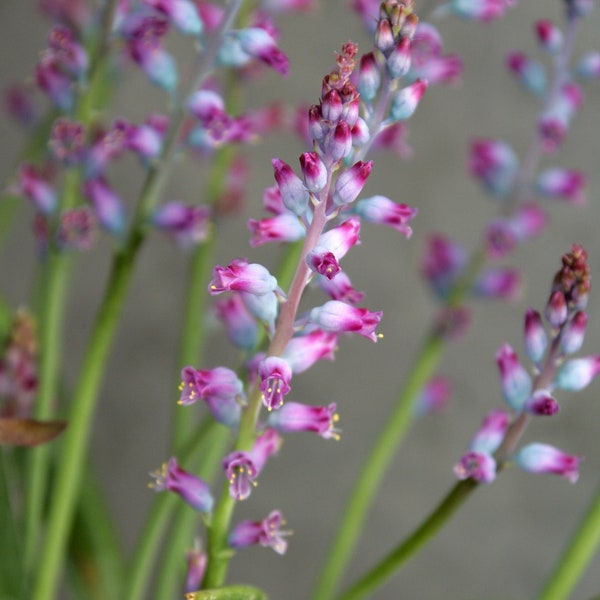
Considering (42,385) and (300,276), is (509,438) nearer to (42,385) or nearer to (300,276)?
(300,276)

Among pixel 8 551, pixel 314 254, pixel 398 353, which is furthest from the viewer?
pixel 398 353

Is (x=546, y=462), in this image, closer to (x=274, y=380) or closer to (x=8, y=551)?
(x=274, y=380)

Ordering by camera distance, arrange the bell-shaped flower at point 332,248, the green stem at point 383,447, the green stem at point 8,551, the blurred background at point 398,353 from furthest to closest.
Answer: the blurred background at point 398,353
the green stem at point 383,447
the green stem at point 8,551
the bell-shaped flower at point 332,248

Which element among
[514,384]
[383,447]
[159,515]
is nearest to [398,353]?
[383,447]

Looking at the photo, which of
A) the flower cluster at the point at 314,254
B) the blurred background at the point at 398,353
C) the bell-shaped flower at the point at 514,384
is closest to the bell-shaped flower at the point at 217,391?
the flower cluster at the point at 314,254

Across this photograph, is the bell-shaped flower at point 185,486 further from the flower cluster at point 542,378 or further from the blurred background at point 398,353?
the blurred background at point 398,353

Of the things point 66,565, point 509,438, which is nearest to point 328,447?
point 66,565
